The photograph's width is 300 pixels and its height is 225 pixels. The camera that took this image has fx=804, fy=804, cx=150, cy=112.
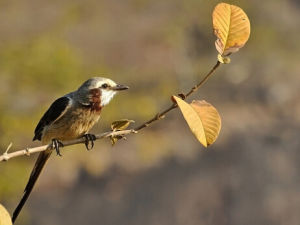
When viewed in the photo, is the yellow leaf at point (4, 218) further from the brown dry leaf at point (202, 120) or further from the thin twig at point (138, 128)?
the brown dry leaf at point (202, 120)

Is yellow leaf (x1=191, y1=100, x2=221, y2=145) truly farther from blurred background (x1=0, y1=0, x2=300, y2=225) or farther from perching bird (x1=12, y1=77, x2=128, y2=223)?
blurred background (x1=0, y1=0, x2=300, y2=225)

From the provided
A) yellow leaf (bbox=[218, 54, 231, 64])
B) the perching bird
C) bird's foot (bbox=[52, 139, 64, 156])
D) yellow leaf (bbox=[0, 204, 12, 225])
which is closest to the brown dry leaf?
yellow leaf (bbox=[218, 54, 231, 64])

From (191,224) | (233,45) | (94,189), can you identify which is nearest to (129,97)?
(94,189)

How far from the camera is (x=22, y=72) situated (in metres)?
16.1

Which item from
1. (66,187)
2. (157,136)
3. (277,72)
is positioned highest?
(277,72)

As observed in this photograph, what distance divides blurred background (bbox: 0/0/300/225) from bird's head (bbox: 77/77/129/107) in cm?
1075

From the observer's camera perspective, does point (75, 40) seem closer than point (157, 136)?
No

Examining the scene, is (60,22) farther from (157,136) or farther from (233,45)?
(233,45)

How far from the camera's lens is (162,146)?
60.6 feet

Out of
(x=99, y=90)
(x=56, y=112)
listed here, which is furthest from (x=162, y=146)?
(x=99, y=90)

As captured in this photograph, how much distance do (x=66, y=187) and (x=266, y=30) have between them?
9.60 metres

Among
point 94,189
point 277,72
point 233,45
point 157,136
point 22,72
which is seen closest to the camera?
point 233,45

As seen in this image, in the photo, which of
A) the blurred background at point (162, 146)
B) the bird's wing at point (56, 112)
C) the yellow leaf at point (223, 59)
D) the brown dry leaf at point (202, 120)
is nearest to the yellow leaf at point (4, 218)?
the brown dry leaf at point (202, 120)

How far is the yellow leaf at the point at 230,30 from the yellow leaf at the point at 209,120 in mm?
177
